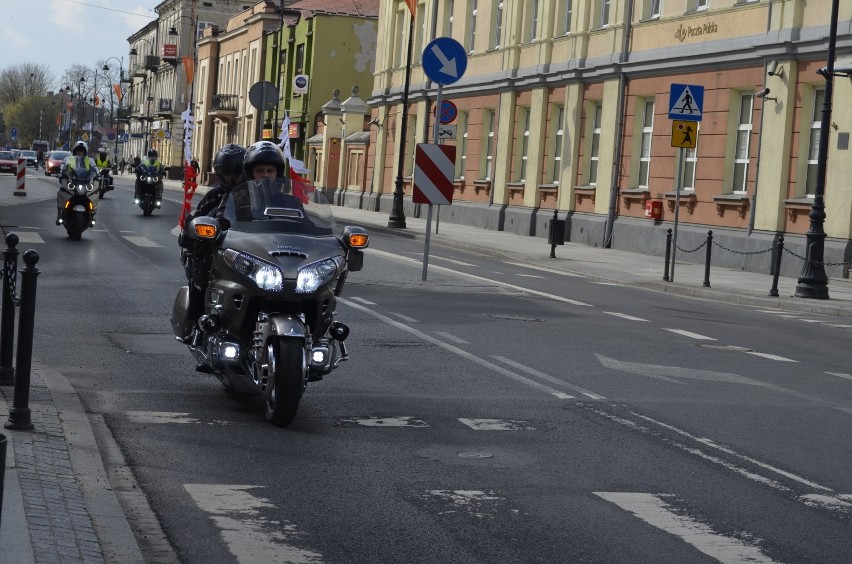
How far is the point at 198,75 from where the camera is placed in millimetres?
105000

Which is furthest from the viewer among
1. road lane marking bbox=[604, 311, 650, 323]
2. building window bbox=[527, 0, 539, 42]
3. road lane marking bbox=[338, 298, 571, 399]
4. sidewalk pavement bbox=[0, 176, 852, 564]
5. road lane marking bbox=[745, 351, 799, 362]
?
building window bbox=[527, 0, 539, 42]

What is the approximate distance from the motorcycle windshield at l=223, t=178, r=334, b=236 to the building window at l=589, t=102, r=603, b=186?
97.3 feet

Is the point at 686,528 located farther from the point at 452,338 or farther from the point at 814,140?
the point at 814,140

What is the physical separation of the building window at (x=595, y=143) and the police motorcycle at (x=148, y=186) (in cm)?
1159

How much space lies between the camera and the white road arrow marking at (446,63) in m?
20.3

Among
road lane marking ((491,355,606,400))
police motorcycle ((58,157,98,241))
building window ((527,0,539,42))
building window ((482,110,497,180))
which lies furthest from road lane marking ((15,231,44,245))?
building window ((482,110,497,180))

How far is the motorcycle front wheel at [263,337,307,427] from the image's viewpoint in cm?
789

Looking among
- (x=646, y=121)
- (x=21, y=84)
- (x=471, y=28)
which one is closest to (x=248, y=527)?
(x=646, y=121)

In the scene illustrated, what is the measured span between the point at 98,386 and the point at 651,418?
3632 millimetres

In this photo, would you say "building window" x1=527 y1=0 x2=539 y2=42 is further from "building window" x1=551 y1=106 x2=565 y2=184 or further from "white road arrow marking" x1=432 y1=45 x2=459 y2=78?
"white road arrow marking" x1=432 y1=45 x2=459 y2=78

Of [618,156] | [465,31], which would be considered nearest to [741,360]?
[618,156]

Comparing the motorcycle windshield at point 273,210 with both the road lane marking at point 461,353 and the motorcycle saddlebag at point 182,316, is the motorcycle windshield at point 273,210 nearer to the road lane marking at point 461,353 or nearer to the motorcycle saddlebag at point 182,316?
the motorcycle saddlebag at point 182,316

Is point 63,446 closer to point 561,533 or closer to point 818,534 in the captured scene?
point 561,533

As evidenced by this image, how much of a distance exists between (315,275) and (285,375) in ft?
2.07
